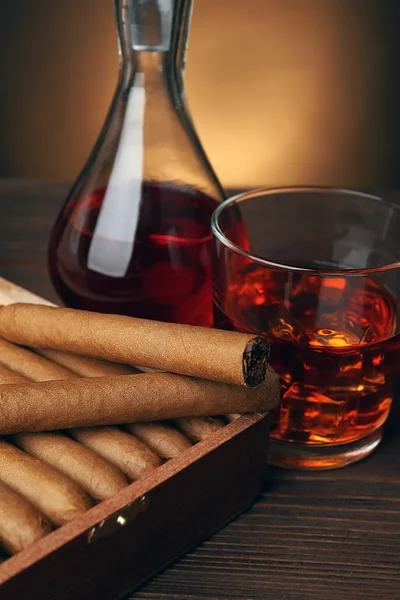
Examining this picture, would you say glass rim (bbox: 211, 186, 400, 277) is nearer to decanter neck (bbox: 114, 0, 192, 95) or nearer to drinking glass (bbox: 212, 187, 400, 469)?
drinking glass (bbox: 212, 187, 400, 469)

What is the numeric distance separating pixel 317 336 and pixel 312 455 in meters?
0.11

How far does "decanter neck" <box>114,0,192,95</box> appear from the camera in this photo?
0.77m

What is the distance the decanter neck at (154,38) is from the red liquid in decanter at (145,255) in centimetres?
11

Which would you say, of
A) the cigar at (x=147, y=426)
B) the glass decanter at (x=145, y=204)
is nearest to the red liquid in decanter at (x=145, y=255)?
the glass decanter at (x=145, y=204)

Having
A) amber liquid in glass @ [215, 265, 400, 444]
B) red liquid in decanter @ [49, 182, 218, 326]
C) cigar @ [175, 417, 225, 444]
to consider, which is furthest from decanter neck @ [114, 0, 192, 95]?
cigar @ [175, 417, 225, 444]

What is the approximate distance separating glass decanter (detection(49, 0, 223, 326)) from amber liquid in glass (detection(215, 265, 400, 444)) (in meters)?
0.08

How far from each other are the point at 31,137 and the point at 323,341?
1.14 meters

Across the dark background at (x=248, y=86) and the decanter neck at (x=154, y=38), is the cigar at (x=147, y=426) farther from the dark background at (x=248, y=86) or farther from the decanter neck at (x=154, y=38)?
the dark background at (x=248, y=86)

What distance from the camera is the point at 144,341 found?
2.18 ft

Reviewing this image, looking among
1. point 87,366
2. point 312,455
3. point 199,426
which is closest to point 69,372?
point 87,366

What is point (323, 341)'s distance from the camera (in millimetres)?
701

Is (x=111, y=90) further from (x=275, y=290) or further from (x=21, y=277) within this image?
(x=275, y=290)

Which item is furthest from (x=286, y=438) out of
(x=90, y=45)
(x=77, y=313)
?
(x=90, y=45)

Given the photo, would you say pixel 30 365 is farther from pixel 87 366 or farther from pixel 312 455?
pixel 312 455
